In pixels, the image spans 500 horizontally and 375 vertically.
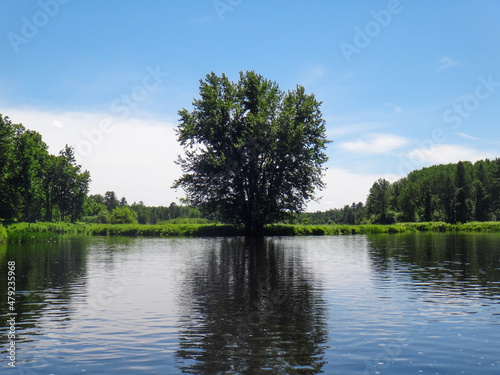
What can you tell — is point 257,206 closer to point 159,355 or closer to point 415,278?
point 415,278

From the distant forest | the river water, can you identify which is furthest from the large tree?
the river water

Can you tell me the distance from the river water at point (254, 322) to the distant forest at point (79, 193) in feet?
148

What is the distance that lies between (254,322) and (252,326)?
19.0 inches

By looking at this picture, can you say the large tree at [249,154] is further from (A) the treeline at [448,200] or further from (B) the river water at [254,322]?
(A) the treeline at [448,200]

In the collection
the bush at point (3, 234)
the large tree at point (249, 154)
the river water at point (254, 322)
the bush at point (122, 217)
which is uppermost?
the large tree at point (249, 154)

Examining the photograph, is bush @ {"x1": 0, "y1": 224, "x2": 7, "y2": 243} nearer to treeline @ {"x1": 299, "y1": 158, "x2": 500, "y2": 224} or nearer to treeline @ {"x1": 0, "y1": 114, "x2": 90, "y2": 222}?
treeline @ {"x1": 0, "y1": 114, "x2": 90, "y2": 222}

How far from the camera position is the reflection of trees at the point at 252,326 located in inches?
355

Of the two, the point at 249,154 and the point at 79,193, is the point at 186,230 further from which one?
the point at 79,193

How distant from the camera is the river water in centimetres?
910

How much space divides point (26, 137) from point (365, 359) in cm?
9386

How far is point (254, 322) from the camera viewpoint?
12.5 meters

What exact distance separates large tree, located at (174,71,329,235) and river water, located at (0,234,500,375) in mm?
37958

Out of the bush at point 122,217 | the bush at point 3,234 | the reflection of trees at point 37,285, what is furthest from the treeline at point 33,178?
the reflection of trees at point 37,285

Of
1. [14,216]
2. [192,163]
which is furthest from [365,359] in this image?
[14,216]
